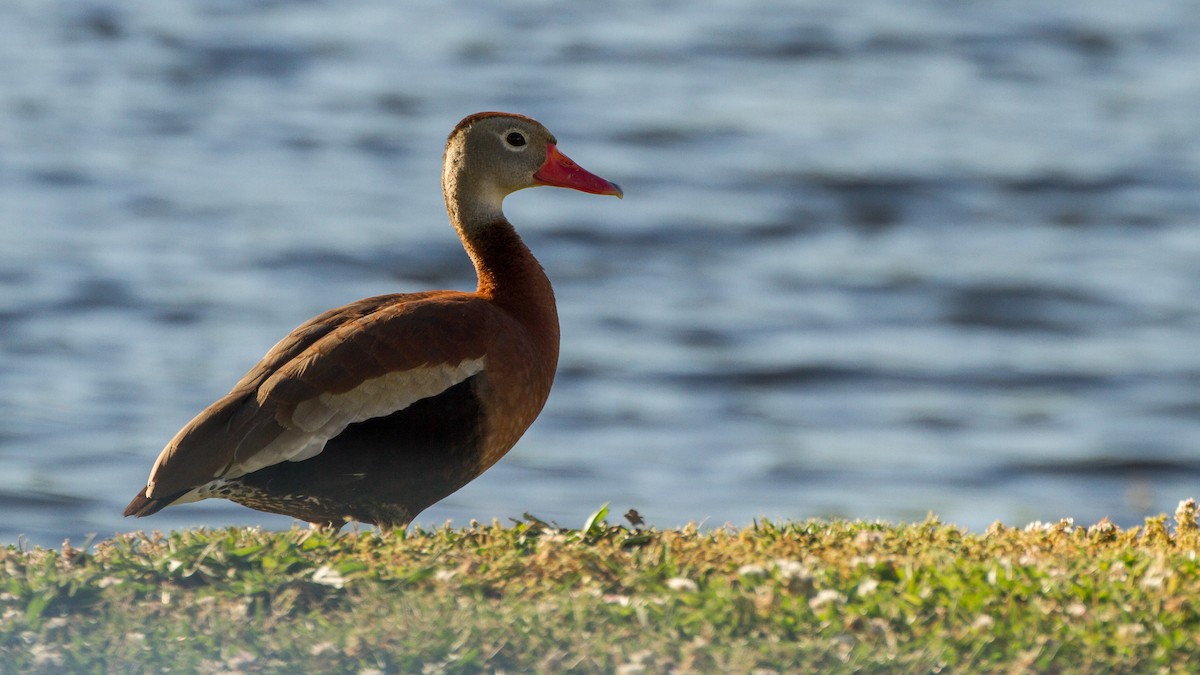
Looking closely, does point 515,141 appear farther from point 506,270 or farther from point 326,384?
point 326,384

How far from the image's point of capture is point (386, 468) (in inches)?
220

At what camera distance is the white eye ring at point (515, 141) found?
6664mm

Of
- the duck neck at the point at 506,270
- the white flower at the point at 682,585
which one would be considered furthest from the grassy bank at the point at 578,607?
the duck neck at the point at 506,270

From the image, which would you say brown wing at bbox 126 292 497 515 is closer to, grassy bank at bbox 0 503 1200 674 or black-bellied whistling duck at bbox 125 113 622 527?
black-bellied whistling duck at bbox 125 113 622 527

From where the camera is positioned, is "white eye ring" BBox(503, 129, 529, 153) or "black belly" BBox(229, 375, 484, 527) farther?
"white eye ring" BBox(503, 129, 529, 153)

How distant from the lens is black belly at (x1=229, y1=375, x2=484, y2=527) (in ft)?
18.1

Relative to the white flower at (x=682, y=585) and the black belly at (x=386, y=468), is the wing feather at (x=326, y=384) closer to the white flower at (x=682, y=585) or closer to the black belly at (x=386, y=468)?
the black belly at (x=386, y=468)

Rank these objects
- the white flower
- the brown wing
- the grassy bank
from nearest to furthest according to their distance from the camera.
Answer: the grassy bank
the white flower
the brown wing

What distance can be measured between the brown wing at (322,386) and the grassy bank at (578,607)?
0.33 meters

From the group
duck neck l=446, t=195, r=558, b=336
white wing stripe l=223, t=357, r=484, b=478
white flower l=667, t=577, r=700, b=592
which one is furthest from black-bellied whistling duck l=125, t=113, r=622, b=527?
white flower l=667, t=577, r=700, b=592

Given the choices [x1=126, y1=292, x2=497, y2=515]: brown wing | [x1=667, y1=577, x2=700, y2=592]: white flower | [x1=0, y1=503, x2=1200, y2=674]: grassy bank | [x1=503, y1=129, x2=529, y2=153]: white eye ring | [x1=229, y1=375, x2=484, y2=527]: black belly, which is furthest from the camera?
[x1=503, y1=129, x2=529, y2=153]: white eye ring

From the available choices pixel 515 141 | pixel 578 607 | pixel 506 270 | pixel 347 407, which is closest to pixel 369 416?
pixel 347 407

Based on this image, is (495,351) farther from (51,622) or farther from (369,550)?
(51,622)

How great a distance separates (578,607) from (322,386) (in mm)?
1419
